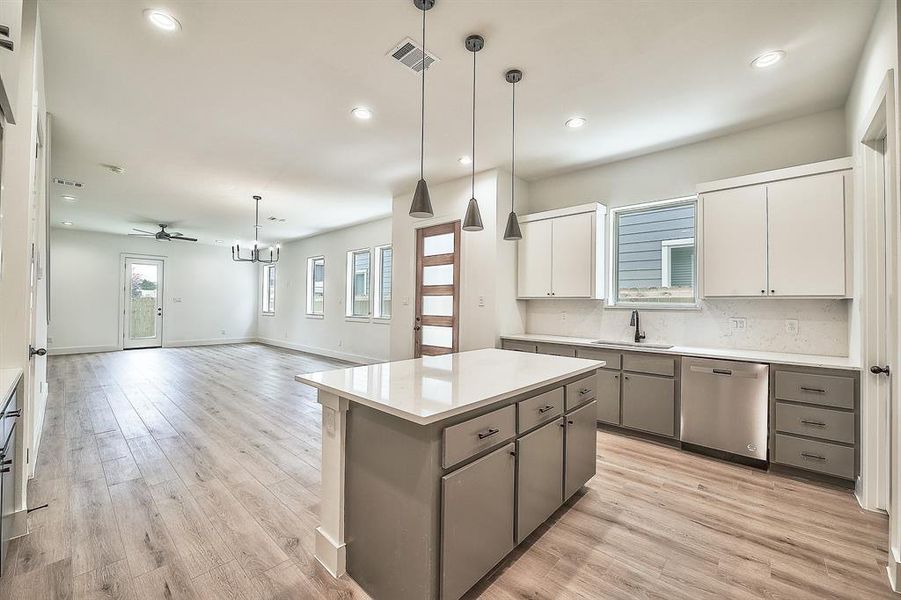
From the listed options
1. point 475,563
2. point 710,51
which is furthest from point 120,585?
point 710,51

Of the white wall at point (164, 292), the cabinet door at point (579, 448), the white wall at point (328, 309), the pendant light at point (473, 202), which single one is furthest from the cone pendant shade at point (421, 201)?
the white wall at point (164, 292)

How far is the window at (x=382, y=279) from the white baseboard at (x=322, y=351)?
2.95ft

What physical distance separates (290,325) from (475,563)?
379 inches

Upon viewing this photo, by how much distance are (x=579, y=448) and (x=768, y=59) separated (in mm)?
2859

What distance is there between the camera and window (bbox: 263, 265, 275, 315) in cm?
1127

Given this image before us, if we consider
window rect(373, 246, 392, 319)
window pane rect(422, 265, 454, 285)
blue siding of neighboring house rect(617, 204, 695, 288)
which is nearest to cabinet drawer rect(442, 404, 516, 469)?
blue siding of neighboring house rect(617, 204, 695, 288)

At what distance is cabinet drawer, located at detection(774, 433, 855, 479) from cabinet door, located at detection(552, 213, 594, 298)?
2.03 meters

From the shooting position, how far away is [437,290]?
207 inches

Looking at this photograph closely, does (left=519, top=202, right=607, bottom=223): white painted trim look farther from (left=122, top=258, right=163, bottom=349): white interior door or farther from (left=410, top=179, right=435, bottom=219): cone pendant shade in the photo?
(left=122, top=258, right=163, bottom=349): white interior door

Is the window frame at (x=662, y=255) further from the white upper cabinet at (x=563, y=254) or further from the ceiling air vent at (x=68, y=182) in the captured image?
the ceiling air vent at (x=68, y=182)

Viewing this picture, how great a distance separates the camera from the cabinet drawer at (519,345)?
4303mm

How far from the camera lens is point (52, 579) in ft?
5.76

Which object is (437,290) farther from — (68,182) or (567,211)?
(68,182)

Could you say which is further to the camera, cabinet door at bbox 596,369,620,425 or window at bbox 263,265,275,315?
window at bbox 263,265,275,315
